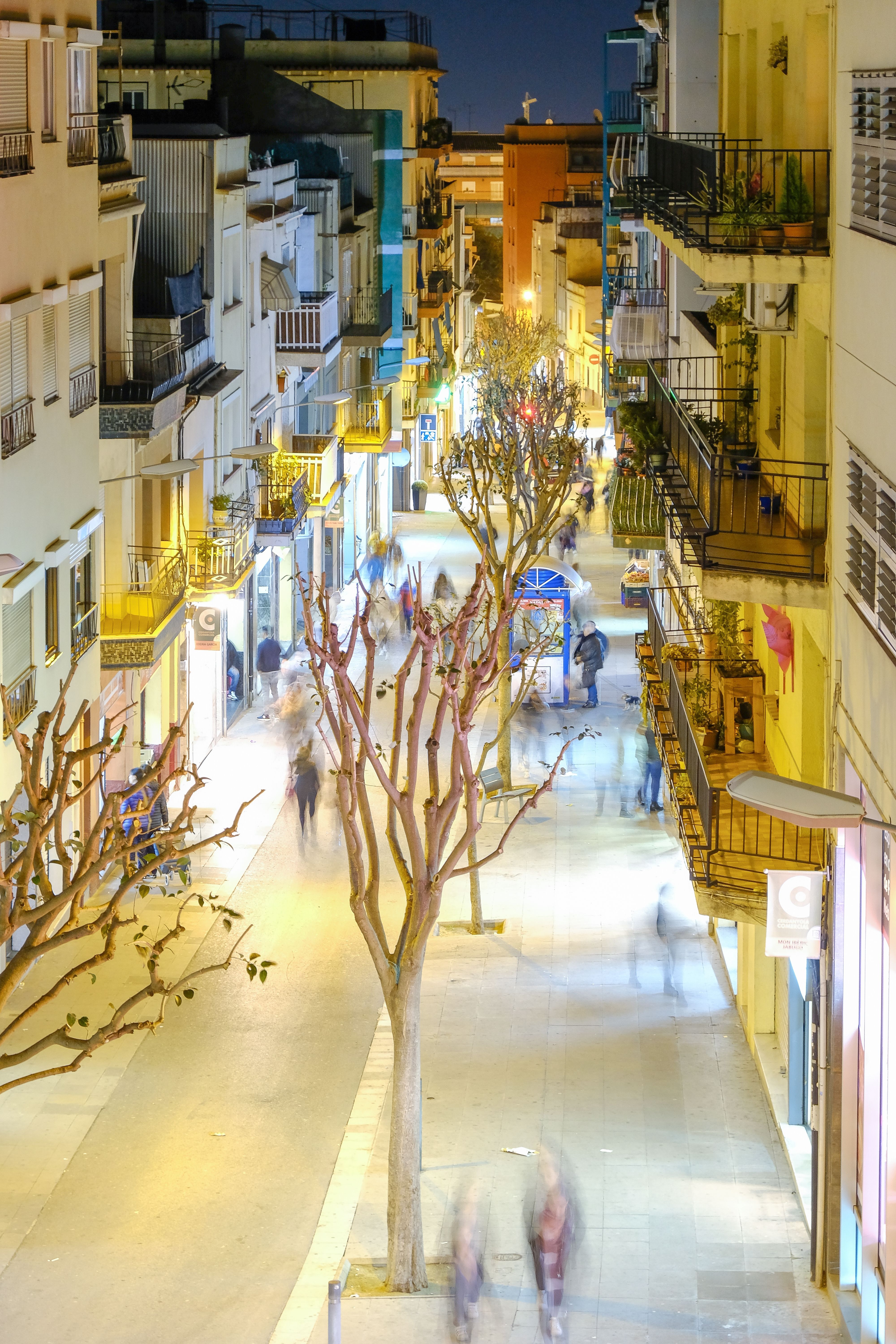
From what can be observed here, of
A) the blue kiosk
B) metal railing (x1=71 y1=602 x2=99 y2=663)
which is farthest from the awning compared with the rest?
metal railing (x1=71 y1=602 x2=99 y2=663)

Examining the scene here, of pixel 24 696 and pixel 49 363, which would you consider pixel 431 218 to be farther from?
pixel 24 696

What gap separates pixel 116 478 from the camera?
81.6 feet

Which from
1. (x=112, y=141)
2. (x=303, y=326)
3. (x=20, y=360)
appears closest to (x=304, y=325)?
(x=303, y=326)

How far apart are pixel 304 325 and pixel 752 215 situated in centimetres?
2513

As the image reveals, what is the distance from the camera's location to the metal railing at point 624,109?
41.6m

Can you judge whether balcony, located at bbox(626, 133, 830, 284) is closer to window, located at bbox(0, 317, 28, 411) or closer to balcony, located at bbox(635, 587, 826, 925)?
balcony, located at bbox(635, 587, 826, 925)

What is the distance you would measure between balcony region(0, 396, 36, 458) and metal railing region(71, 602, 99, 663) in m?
2.95

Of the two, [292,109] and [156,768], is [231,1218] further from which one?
[292,109]

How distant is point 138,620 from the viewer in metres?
24.9

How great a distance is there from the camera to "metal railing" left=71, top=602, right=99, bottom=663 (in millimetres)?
22844

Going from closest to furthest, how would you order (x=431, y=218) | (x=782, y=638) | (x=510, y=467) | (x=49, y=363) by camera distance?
(x=782, y=638) → (x=49, y=363) → (x=510, y=467) → (x=431, y=218)

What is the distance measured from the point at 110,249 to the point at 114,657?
553 centimetres

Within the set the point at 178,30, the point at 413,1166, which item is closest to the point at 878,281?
the point at 413,1166

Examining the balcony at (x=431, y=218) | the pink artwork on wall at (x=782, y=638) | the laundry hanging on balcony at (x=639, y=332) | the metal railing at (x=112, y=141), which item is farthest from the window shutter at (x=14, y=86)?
the balcony at (x=431, y=218)
